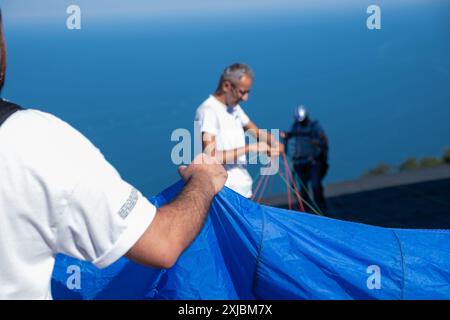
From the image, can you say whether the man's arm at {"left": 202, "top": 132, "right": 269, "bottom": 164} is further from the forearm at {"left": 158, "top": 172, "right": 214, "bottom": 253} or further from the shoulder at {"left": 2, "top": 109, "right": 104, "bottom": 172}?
the shoulder at {"left": 2, "top": 109, "right": 104, "bottom": 172}

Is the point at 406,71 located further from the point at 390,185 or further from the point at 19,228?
the point at 19,228

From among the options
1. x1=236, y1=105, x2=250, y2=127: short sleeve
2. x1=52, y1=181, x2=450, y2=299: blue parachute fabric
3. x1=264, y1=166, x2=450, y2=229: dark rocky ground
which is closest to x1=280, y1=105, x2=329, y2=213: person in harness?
x1=264, y1=166, x2=450, y2=229: dark rocky ground

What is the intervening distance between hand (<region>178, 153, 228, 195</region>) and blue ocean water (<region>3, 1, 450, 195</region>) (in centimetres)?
2847

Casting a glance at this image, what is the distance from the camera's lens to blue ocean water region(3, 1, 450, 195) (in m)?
37.2

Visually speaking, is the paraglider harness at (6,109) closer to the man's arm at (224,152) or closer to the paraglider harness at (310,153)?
the man's arm at (224,152)

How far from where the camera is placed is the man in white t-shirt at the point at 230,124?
3688mm

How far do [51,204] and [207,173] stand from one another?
0.43 m

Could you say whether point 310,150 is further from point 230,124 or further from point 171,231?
point 171,231

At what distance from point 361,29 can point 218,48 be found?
1558 centimetres

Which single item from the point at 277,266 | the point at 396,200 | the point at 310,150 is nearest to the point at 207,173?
the point at 277,266

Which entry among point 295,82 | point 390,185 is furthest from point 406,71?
point 390,185

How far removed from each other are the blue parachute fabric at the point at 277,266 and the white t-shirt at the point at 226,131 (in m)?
1.36

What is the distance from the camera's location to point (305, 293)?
7.07ft

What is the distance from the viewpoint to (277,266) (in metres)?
2.18
